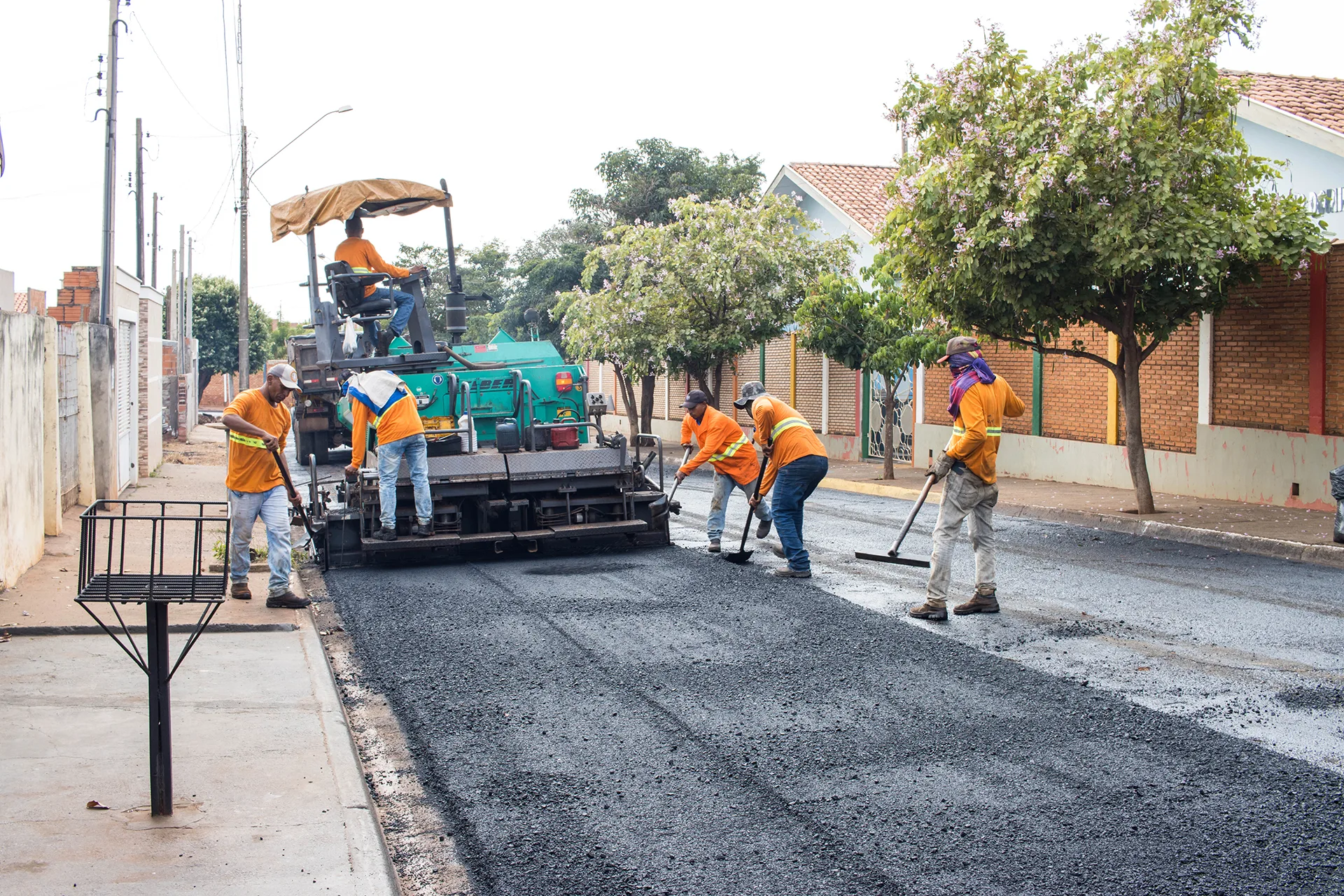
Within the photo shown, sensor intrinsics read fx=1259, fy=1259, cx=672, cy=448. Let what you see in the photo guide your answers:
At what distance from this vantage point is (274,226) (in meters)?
11.1

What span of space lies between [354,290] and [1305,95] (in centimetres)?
1306

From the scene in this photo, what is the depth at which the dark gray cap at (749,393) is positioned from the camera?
10.4m

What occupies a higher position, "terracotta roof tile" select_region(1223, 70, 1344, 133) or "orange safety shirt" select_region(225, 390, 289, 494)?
"terracotta roof tile" select_region(1223, 70, 1344, 133)

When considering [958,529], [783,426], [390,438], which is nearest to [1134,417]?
[783,426]

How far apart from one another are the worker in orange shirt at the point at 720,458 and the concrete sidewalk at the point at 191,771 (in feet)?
14.1

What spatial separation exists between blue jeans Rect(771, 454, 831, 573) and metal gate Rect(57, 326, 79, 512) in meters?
7.71

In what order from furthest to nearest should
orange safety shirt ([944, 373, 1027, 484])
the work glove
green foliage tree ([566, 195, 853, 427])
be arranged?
green foliage tree ([566, 195, 853, 427]) → the work glove → orange safety shirt ([944, 373, 1027, 484])

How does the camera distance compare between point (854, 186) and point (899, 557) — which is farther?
point (854, 186)

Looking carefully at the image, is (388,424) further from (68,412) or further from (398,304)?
(68,412)

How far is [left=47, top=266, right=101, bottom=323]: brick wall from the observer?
710 inches

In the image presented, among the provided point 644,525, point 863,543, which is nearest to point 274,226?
point 644,525

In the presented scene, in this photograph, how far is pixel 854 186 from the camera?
101 ft

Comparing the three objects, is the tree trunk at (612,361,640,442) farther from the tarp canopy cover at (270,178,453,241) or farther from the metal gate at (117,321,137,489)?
the tarp canopy cover at (270,178,453,241)

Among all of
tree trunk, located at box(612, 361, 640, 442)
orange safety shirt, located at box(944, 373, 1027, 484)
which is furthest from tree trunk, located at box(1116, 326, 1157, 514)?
tree trunk, located at box(612, 361, 640, 442)
